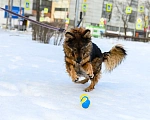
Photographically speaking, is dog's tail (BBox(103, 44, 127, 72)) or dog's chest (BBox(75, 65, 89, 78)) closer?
dog's chest (BBox(75, 65, 89, 78))

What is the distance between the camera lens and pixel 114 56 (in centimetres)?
482

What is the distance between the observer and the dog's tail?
4766mm

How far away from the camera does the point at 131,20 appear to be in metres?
62.3

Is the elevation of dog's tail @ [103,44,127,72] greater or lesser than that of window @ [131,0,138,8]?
lesser

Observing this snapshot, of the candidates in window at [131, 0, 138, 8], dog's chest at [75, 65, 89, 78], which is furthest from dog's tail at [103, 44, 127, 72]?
window at [131, 0, 138, 8]

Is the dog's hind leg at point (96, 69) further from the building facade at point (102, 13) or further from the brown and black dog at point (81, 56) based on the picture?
the building facade at point (102, 13)

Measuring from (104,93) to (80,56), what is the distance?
696 mm

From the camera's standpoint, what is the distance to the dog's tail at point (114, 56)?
4.77m

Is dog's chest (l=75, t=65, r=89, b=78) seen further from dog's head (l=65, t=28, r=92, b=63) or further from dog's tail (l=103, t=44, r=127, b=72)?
dog's tail (l=103, t=44, r=127, b=72)

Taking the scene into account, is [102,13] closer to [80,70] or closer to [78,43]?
[80,70]

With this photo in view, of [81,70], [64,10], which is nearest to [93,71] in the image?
[81,70]

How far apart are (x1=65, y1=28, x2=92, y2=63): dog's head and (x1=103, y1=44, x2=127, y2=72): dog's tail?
916 mm

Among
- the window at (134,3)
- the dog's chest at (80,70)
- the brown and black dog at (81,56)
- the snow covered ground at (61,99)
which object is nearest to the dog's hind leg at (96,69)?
the brown and black dog at (81,56)

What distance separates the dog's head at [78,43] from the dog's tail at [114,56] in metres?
0.92
